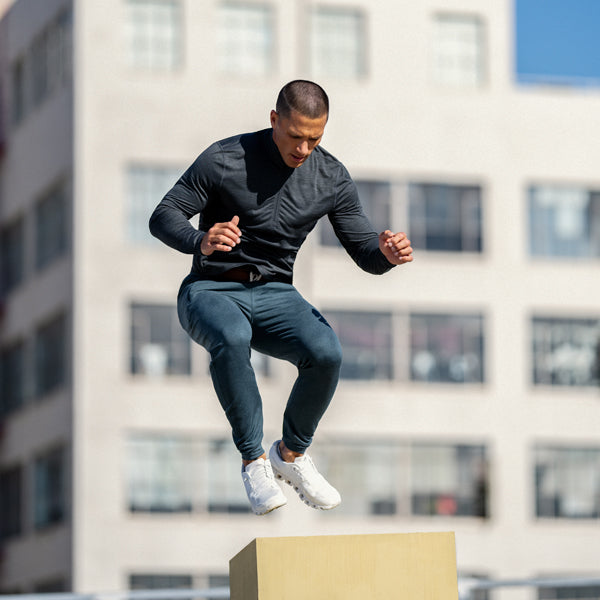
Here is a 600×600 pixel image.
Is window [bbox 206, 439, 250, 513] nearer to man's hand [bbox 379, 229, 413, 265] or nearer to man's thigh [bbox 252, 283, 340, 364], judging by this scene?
man's thigh [bbox 252, 283, 340, 364]

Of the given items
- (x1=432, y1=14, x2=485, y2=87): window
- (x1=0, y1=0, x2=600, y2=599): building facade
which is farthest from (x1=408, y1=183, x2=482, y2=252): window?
(x1=432, y1=14, x2=485, y2=87): window

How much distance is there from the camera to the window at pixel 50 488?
119 feet

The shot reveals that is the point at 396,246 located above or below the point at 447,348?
below

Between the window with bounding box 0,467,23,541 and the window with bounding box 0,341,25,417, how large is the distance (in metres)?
1.63

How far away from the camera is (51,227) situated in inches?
1492

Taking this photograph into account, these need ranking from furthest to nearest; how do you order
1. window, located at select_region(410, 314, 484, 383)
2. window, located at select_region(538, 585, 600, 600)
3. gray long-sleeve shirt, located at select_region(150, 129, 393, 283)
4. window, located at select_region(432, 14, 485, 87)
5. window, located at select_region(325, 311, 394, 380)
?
window, located at select_region(432, 14, 485, 87), window, located at select_region(410, 314, 484, 383), window, located at select_region(325, 311, 394, 380), window, located at select_region(538, 585, 600, 600), gray long-sleeve shirt, located at select_region(150, 129, 393, 283)

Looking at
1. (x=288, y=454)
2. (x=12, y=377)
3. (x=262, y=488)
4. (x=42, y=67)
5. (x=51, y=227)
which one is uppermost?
(x=42, y=67)

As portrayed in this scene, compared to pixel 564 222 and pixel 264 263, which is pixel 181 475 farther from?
pixel 264 263

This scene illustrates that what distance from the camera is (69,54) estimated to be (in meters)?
36.9

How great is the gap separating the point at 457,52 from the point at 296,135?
104 ft

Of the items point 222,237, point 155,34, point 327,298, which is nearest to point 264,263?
point 222,237

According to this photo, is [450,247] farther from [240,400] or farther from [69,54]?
[240,400]

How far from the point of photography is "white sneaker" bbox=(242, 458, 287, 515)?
790 centimetres

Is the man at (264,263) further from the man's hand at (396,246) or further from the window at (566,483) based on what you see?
the window at (566,483)
